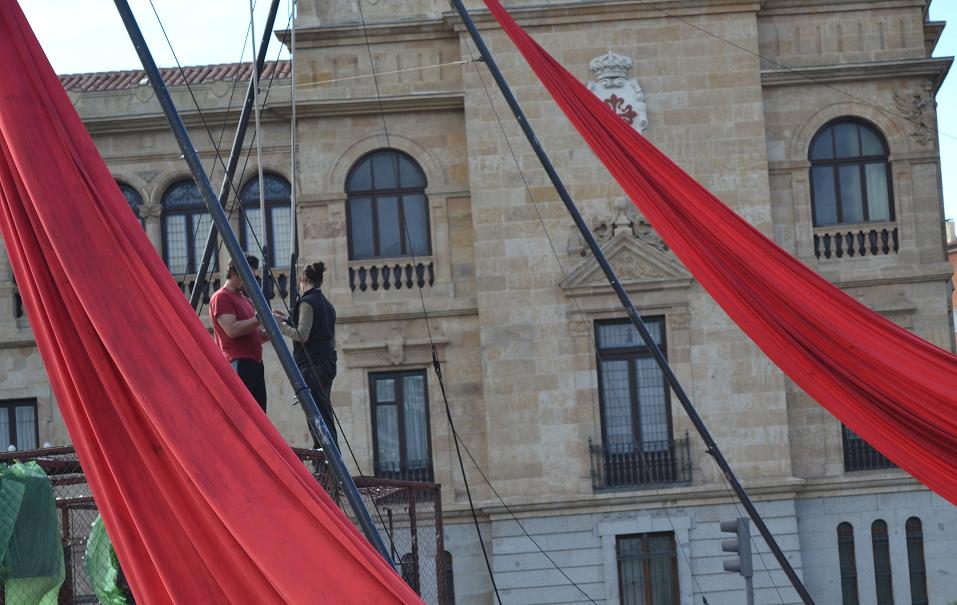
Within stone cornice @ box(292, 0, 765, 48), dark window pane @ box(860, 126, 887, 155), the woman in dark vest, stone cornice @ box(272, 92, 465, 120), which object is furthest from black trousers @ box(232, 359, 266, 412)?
dark window pane @ box(860, 126, 887, 155)

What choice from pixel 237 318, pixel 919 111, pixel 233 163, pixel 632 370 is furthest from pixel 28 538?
pixel 919 111

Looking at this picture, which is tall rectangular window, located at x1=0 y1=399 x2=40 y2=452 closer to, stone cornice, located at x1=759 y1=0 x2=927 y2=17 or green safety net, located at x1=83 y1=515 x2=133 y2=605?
stone cornice, located at x1=759 y1=0 x2=927 y2=17

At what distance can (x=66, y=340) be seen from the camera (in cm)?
780

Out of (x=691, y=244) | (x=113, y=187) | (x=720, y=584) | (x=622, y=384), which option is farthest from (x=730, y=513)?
(x=113, y=187)

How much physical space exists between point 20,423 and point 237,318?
1522cm

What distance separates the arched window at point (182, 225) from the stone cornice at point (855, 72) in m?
9.71

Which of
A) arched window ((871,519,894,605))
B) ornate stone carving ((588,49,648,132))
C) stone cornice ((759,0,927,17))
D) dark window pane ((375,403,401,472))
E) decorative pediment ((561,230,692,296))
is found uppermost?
stone cornice ((759,0,927,17))

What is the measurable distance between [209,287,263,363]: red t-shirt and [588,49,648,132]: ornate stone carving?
14.0 m

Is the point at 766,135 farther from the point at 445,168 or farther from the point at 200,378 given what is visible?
the point at 200,378

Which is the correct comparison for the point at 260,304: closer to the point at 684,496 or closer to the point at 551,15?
the point at 684,496

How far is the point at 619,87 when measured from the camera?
25.8 meters

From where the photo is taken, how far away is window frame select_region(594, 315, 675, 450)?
25594 mm

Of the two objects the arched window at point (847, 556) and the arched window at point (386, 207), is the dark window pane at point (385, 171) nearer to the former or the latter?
the arched window at point (386, 207)

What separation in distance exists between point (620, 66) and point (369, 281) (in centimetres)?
545
